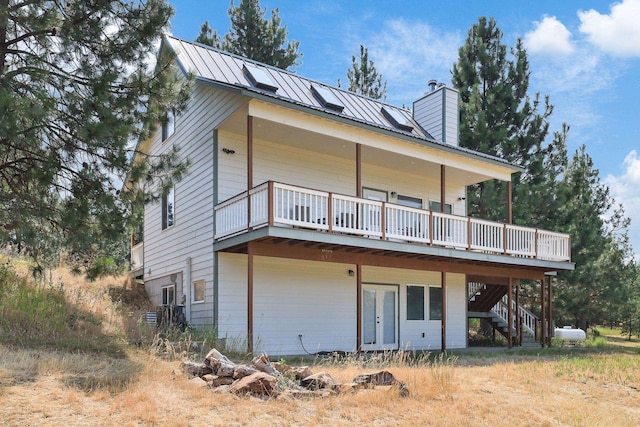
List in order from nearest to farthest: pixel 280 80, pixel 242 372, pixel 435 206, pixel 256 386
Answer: pixel 256 386 < pixel 242 372 < pixel 280 80 < pixel 435 206

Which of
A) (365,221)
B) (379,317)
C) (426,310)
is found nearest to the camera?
(365,221)

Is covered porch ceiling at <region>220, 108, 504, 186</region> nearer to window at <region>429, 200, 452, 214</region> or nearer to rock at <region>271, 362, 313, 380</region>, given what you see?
window at <region>429, 200, 452, 214</region>

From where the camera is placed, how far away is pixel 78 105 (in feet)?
35.4

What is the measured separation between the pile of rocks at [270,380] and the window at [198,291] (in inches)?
250

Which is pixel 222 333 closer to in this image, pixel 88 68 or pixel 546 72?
pixel 88 68

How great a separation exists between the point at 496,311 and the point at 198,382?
50.1 feet

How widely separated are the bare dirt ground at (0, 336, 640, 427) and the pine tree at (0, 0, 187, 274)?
8.20 feet

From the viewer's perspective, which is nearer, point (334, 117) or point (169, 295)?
point (334, 117)

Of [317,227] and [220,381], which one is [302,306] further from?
[220,381]

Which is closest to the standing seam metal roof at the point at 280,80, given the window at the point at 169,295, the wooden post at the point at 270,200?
the wooden post at the point at 270,200

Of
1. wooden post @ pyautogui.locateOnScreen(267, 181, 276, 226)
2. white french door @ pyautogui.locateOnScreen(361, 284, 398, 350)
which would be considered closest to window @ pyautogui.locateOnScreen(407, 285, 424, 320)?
white french door @ pyautogui.locateOnScreen(361, 284, 398, 350)

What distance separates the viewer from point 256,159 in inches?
632

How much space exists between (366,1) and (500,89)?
462 inches

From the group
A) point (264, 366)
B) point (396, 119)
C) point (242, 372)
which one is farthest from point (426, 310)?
point (242, 372)
